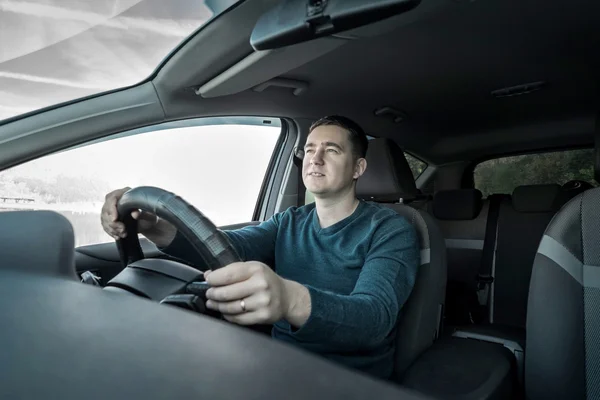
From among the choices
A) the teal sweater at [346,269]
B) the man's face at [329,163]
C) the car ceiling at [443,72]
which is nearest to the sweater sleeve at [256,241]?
the teal sweater at [346,269]

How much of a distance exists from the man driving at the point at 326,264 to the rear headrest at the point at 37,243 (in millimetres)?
205

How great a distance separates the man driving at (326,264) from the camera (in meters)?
0.73

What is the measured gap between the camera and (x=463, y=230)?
2.95 meters

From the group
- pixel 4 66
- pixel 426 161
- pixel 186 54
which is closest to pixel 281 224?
pixel 186 54

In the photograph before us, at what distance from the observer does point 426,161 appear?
389 cm

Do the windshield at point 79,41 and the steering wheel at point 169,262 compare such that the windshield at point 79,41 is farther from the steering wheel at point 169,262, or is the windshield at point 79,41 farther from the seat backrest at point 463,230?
the seat backrest at point 463,230

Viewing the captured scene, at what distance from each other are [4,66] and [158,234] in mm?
903

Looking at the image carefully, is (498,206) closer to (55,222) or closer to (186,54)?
(186,54)

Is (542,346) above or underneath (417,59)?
underneath

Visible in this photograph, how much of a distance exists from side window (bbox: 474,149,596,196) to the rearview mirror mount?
2282mm

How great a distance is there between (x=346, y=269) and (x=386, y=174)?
0.80 m

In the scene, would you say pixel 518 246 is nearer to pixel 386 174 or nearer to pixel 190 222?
pixel 386 174

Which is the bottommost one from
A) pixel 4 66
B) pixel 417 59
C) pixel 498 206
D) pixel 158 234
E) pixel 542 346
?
pixel 542 346

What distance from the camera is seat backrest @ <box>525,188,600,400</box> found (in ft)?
3.99
